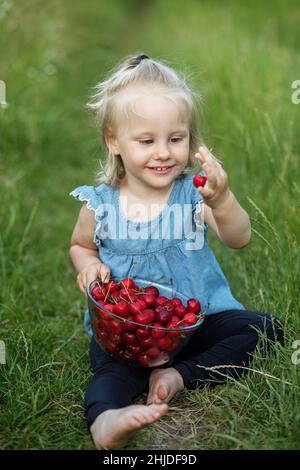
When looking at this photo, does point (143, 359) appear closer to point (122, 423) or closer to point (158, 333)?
point (158, 333)

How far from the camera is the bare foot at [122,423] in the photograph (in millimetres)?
1877

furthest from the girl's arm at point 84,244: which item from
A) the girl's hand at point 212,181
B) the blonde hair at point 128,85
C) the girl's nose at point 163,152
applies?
the girl's hand at point 212,181

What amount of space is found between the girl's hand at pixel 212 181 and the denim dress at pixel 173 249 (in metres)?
0.24

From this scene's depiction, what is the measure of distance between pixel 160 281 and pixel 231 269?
0.63 meters

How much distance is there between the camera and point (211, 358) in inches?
89.6
